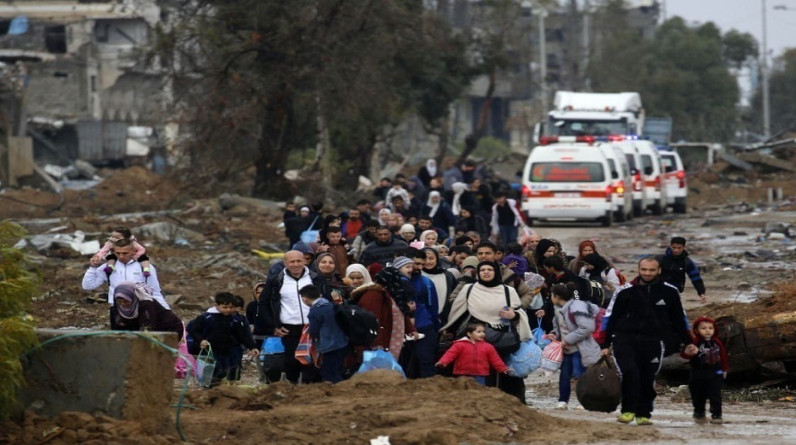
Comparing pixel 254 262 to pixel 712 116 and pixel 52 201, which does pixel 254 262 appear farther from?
pixel 712 116

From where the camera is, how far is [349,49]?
38.3 metres

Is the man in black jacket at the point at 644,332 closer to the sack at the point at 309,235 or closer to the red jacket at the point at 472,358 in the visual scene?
the red jacket at the point at 472,358

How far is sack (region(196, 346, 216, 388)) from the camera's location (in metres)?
13.2

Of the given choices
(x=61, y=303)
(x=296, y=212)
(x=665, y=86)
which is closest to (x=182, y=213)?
(x=296, y=212)

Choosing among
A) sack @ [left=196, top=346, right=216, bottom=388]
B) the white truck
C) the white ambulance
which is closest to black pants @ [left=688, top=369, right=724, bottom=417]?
sack @ [left=196, top=346, right=216, bottom=388]

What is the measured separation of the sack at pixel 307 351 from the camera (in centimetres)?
1252

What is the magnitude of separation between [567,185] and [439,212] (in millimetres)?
9755

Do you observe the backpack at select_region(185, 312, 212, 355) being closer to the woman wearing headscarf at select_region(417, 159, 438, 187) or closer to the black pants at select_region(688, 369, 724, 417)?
the black pants at select_region(688, 369, 724, 417)

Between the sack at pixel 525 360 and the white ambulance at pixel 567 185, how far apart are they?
2178 centimetres

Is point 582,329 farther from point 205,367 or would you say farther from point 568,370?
point 205,367

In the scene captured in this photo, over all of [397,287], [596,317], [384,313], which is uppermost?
[397,287]

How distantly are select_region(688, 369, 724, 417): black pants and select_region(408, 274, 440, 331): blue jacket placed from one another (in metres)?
2.36

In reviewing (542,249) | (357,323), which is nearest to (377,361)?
(357,323)

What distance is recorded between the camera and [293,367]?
1326 centimetres
